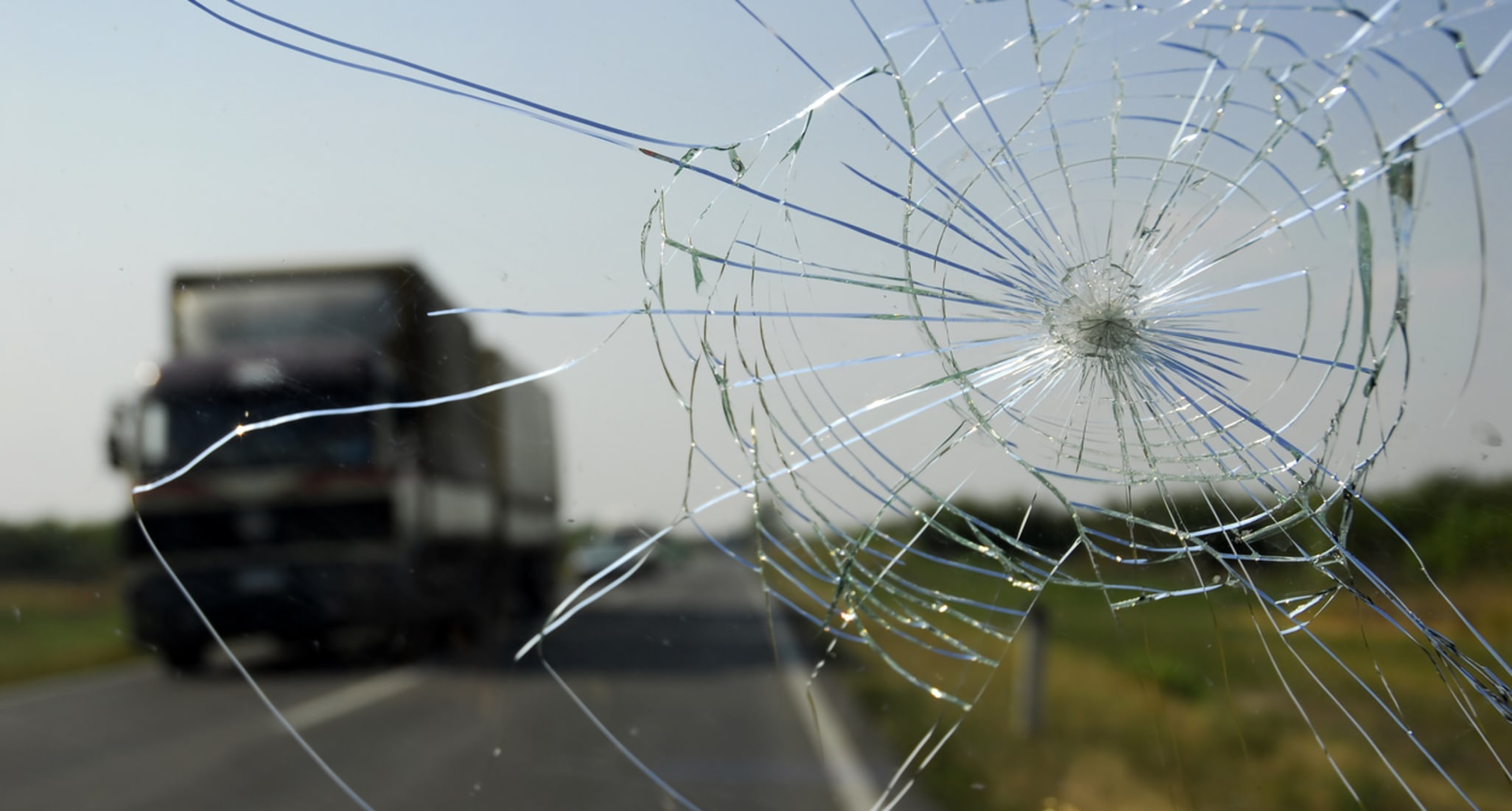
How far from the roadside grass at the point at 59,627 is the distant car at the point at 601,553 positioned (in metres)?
0.80

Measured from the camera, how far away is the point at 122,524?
5.45 ft

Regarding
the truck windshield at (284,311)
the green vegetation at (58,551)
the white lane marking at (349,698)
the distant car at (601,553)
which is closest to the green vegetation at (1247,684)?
the distant car at (601,553)

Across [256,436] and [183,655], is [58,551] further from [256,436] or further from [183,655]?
[256,436]

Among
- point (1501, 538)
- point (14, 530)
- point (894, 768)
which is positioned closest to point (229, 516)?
point (14, 530)

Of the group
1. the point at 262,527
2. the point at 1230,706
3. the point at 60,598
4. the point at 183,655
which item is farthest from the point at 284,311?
the point at 1230,706

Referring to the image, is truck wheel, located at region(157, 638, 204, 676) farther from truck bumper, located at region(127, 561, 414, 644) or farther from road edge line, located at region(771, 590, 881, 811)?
road edge line, located at region(771, 590, 881, 811)

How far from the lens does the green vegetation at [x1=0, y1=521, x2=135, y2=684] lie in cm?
171

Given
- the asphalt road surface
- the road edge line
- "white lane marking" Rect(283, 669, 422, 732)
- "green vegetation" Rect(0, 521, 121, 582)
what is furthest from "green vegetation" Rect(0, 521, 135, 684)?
the road edge line

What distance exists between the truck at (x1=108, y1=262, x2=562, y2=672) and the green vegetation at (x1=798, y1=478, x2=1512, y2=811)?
61cm

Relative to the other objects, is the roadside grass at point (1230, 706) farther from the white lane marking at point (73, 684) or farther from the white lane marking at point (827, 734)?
the white lane marking at point (73, 684)

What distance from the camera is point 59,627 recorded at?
183 centimetres

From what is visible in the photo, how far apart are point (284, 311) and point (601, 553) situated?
63 cm

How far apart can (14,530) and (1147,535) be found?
1.85m

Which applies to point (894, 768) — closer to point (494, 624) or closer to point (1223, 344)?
point (494, 624)
